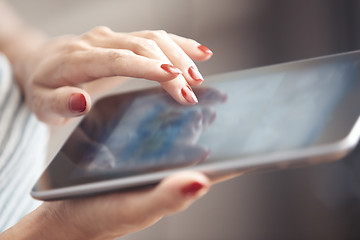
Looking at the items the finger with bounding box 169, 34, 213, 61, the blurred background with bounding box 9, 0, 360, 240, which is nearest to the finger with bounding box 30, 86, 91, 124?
the finger with bounding box 169, 34, 213, 61

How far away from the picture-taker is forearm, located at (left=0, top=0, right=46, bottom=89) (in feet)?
2.08

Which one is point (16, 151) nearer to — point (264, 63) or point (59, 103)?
point (59, 103)

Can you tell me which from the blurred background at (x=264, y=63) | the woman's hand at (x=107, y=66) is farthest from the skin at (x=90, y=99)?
the blurred background at (x=264, y=63)

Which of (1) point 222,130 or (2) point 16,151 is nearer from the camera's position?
(1) point 222,130

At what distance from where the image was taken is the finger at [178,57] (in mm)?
390

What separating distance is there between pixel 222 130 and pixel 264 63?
521 millimetres

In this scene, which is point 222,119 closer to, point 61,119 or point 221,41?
point 61,119

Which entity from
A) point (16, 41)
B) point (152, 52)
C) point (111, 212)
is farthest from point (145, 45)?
point (16, 41)

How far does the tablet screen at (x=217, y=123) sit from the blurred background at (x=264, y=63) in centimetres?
25

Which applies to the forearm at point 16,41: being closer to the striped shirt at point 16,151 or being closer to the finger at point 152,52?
the striped shirt at point 16,151

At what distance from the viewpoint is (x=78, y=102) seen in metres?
0.41

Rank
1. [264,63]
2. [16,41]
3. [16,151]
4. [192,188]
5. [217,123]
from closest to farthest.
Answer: [192,188]
[217,123]
[16,151]
[16,41]
[264,63]

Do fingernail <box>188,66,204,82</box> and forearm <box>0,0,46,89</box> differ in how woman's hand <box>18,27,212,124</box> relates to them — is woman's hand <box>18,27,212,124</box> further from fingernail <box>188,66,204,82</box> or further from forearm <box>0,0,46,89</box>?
forearm <box>0,0,46,89</box>

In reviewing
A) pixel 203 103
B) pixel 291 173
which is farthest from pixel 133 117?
pixel 291 173
